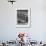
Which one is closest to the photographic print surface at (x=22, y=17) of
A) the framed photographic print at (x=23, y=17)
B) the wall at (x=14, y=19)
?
the framed photographic print at (x=23, y=17)

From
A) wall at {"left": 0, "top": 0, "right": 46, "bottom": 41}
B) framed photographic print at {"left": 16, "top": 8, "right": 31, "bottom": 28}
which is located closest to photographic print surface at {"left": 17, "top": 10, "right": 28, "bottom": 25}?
framed photographic print at {"left": 16, "top": 8, "right": 31, "bottom": 28}

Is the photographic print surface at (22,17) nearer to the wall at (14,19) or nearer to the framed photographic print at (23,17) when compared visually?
the framed photographic print at (23,17)

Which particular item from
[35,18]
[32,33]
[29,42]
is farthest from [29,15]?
[29,42]

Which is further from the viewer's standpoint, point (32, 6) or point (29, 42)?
point (32, 6)

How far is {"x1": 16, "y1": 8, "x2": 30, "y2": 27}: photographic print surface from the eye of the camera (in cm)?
455

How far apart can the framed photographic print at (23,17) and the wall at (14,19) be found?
10 cm

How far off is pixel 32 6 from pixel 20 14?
0.46 meters

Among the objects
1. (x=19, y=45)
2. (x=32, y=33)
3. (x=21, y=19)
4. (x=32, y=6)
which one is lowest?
(x=19, y=45)

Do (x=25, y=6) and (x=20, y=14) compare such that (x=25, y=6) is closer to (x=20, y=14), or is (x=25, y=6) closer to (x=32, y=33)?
(x=20, y=14)

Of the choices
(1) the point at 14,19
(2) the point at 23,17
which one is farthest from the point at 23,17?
(1) the point at 14,19

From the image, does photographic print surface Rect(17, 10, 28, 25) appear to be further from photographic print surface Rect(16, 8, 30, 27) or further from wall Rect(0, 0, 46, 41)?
wall Rect(0, 0, 46, 41)

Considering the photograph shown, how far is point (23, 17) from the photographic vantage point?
4574 millimetres

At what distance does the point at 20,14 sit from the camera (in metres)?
4.57

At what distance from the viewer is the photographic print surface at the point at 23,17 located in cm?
455
